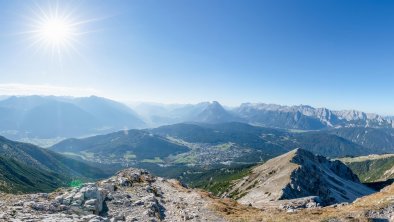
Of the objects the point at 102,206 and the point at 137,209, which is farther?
the point at 137,209

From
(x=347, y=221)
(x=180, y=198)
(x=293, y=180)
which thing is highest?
(x=347, y=221)

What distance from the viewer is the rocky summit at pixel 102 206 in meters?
31.4

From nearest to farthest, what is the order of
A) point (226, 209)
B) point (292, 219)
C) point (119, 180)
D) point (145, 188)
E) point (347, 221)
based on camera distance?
point (347, 221) < point (292, 219) < point (226, 209) < point (145, 188) < point (119, 180)

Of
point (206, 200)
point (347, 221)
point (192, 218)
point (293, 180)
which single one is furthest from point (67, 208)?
point (293, 180)

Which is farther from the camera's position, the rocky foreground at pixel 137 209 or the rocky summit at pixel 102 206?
the rocky foreground at pixel 137 209

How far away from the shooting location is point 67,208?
117ft

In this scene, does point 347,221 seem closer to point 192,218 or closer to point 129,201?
point 192,218

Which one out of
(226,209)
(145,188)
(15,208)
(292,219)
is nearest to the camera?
(15,208)

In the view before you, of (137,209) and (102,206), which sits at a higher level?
(102,206)

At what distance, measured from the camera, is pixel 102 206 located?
1652 inches

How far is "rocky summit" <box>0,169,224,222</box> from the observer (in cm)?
3140

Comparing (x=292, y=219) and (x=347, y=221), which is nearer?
(x=347, y=221)

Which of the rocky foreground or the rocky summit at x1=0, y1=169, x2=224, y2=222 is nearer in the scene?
the rocky summit at x1=0, y1=169, x2=224, y2=222

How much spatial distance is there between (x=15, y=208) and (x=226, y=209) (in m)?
26.5
